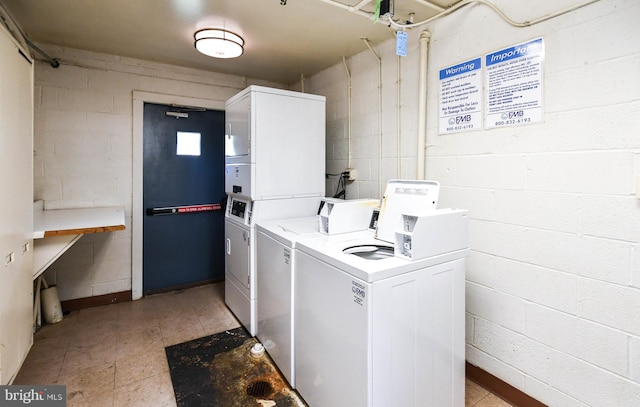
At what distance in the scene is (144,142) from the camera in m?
3.16

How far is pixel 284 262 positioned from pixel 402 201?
2.66ft

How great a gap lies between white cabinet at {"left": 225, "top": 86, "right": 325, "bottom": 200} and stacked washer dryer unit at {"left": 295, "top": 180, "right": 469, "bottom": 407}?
88 centimetres

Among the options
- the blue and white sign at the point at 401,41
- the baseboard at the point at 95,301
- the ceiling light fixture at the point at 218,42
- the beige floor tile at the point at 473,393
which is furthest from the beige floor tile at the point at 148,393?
the blue and white sign at the point at 401,41

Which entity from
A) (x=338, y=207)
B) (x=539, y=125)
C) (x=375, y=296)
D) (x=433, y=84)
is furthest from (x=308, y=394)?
(x=433, y=84)

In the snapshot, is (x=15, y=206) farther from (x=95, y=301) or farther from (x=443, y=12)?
(x=443, y=12)

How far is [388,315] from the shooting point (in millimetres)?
1325

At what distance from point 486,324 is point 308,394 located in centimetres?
115

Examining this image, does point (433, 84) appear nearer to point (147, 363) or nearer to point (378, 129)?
point (378, 129)

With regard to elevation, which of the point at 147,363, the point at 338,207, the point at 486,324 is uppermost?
the point at 338,207

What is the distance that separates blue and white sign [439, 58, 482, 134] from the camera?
A: 1896mm

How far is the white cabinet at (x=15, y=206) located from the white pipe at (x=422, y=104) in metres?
2.30

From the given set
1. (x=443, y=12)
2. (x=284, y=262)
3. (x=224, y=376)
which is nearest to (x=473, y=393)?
(x=284, y=262)

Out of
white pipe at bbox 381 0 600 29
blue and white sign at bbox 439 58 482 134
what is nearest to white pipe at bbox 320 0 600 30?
white pipe at bbox 381 0 600 29

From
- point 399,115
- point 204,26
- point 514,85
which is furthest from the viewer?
point 399,115
